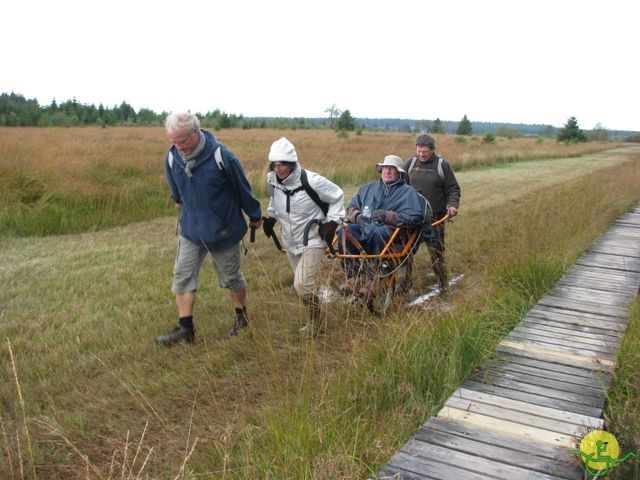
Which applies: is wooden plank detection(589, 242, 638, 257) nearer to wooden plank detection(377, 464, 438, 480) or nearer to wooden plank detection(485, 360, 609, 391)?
wooden plank detection(485, 360, 609, 391)

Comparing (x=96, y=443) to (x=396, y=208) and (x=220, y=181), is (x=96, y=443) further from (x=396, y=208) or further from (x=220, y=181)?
(x=396, y=208)

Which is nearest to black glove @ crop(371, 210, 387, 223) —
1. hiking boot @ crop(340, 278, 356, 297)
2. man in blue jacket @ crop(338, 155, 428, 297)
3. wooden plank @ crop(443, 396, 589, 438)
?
man in blue jacket @ crop(338, 155, 428, 297)

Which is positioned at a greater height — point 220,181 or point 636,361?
point 220,181

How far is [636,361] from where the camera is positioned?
12.9ft

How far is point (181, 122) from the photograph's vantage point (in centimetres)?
483

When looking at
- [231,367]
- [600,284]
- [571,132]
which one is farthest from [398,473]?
[571,132]

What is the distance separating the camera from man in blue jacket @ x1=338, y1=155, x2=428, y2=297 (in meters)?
5.86

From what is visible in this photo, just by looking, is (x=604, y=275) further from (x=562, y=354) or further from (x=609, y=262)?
(x=562, y=354)

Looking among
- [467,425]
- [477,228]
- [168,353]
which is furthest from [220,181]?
[477,228]

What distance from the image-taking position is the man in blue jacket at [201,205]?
506 centimetres

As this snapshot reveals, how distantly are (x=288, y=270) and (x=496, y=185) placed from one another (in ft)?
40.5

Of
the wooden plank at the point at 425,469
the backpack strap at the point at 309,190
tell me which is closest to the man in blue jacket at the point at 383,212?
the backpack strap at the point at 309,190

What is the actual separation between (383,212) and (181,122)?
2.04 metres

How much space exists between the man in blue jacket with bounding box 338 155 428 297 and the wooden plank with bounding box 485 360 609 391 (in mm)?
Result: 1826
